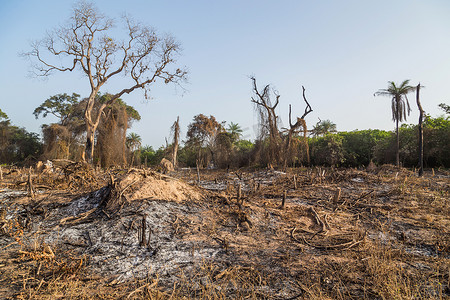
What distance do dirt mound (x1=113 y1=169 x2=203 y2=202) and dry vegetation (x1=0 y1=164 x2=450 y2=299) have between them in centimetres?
3

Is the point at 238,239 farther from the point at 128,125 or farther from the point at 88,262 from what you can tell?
the point at 128,125

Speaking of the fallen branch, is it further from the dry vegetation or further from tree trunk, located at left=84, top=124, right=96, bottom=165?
tree trunk, located at left=84, top=124, right=96, bottom=165

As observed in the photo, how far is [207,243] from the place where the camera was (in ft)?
16.2

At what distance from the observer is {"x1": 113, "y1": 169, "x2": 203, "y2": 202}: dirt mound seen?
6522mm

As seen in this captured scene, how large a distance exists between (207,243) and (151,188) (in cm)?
251

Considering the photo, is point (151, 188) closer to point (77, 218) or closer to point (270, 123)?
point (77, 218)

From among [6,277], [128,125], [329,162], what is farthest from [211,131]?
[6,277]

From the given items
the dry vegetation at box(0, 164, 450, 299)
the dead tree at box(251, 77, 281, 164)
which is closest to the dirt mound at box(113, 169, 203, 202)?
the dry vegetation at box(0, 164, 450, 299)

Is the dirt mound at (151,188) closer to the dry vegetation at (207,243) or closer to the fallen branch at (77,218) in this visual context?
the dry vegetation at (207,243)

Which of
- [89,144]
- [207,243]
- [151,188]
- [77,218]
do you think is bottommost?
[207,243]

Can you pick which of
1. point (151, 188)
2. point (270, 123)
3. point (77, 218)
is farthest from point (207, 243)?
point (270, 123)

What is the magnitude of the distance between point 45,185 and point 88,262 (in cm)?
542

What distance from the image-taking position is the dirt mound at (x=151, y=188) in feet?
21.4

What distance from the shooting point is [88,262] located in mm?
4242
